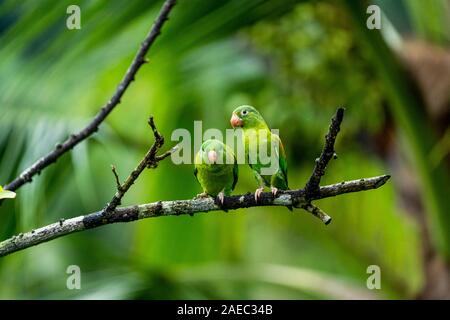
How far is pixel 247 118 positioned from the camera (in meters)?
0.99

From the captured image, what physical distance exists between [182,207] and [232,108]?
1.76 m

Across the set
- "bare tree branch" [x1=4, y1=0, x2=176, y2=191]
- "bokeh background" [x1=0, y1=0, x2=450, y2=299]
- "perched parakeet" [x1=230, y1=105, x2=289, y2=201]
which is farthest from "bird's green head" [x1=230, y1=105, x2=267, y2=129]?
"bokeh background" [x1=0, y1=0, x2=450, y2=299]

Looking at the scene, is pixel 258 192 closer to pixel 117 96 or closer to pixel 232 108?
pixel 117 96

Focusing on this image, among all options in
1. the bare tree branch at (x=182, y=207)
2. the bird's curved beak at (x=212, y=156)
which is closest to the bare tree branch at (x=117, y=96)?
the bare tree branch at (x=182, y=207)

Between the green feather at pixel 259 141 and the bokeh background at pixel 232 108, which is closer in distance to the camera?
the green feather at pixel 259 141

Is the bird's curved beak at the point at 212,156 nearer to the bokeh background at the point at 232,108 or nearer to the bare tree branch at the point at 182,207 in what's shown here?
the bare tree branch at the point at 182,207

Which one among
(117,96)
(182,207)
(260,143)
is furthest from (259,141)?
(117,96)

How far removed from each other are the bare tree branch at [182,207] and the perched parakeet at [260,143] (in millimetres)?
19

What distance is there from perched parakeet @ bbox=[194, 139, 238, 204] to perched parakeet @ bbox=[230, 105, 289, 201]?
26mm

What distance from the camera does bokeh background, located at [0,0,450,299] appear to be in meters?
2.02

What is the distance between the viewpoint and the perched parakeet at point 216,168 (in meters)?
0.95

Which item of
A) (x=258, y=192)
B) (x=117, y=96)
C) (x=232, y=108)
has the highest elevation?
(x=232, y=108)
